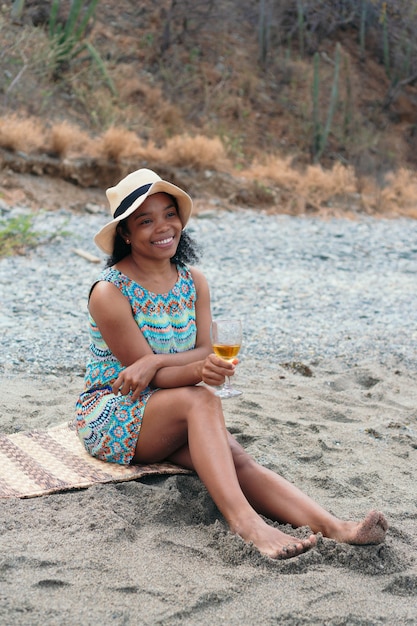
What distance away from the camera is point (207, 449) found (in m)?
3.11

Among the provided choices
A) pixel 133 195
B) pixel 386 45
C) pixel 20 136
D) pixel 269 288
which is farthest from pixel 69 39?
pixel 133 195

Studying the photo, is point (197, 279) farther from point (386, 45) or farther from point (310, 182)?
point (386, 45)

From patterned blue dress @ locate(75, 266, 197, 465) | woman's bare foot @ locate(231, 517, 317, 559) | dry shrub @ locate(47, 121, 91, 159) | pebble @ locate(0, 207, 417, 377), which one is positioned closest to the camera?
woman's bare foot @ locate(231, 517, 317, 559)

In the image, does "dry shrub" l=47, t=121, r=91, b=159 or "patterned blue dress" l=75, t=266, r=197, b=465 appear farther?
"dry shrub" l=47, t=121, r=91, b=159

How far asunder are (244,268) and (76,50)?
807 centimetres

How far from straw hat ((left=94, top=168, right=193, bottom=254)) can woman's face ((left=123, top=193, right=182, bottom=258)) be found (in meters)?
0.04

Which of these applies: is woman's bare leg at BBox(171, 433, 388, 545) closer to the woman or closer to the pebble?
the woman

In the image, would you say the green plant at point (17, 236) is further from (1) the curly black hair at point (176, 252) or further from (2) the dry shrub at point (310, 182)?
(1) the curly black hair at point (176, 252)

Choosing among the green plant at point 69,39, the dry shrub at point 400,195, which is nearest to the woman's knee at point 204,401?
the dry shrub at point 400,195

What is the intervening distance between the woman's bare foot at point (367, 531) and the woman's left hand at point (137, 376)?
0.92m

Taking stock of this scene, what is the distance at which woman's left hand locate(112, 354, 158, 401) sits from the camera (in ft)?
10.8

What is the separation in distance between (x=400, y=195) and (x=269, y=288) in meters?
7.16

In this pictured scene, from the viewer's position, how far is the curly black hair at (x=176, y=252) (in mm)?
3525

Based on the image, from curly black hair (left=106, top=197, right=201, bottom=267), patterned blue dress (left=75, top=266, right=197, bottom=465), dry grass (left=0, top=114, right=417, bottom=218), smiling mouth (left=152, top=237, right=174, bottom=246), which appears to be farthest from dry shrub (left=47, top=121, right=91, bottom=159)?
smiling mouth (left=152, top=237, right=174, bottom=246)
